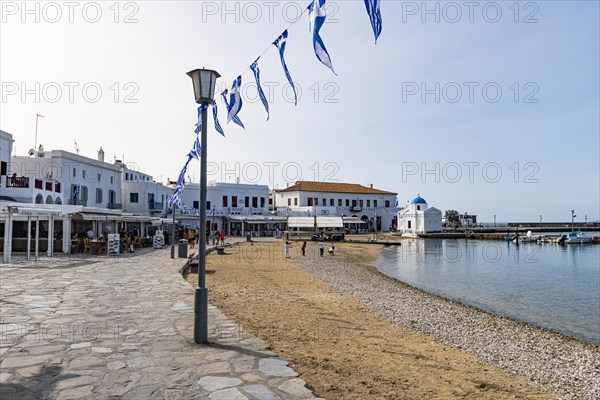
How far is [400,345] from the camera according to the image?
8398mm

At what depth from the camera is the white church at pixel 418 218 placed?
71.5 m

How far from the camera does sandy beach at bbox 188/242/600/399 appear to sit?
5.93 meters

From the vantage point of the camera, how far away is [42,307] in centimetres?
872

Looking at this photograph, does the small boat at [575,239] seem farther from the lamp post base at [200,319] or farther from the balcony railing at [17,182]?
the lamp post base at [200,319]

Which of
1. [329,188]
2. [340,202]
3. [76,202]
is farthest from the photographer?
[340,202]

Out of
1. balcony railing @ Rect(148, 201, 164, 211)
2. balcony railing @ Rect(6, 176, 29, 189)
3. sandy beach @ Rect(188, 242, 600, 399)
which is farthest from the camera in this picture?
balcony railing @ Rect(148, 201, 164, 211)

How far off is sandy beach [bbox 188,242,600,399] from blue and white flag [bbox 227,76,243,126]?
15.2ft

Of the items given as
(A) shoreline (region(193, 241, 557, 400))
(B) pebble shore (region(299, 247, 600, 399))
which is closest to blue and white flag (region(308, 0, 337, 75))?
(A) shoreline (region(193, 241, 557, 400))

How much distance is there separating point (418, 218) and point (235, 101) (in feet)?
216

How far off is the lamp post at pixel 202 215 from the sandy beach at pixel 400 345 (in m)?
1.33

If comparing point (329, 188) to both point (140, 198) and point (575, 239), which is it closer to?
point (140, 198)

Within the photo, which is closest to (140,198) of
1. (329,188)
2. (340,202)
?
(329,188)

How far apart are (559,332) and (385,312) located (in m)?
5.38

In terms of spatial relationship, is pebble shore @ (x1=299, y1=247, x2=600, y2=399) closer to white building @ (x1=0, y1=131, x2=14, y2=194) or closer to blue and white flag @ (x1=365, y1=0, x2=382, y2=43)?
blue and white flag @ (x1=365, y1=0, x2=382, y2=43)
